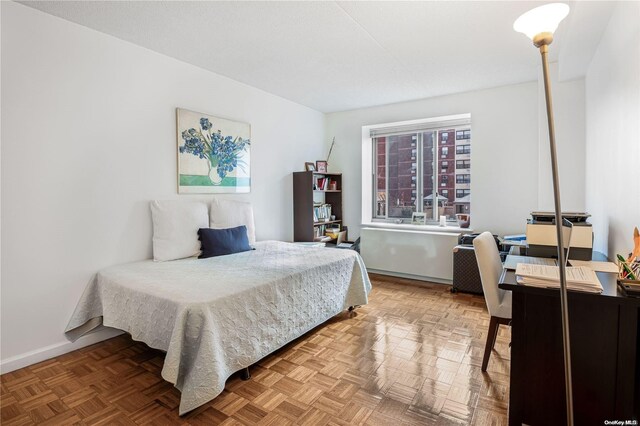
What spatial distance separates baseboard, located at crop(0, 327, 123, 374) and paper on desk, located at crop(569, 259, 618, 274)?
330cm

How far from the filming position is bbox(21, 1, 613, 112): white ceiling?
226cm

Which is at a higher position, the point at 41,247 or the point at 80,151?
the point at 80,151

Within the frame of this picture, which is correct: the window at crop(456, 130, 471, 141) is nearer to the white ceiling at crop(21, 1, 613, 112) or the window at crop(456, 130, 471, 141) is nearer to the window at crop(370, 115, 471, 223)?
the window at crop(370, 115, 471, 223)

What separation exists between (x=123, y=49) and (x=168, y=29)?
0.48 meters

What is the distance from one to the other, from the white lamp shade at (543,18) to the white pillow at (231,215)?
112 inches

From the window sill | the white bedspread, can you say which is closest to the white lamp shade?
the white bedspread

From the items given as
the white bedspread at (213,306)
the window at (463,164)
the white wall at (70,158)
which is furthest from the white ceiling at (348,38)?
the white bedspread at (213,306)

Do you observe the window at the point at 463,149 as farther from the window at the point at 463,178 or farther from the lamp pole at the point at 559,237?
the lamp pole at the point at 559,237

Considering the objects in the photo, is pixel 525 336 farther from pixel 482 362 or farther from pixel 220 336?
pixel 220 336

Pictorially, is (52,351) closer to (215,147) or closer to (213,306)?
(213,306)

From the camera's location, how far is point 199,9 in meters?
2.29

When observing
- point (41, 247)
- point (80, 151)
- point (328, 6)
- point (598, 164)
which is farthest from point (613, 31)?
point (41, 247)

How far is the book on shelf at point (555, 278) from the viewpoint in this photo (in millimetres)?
1344

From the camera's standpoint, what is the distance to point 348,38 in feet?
8.88
